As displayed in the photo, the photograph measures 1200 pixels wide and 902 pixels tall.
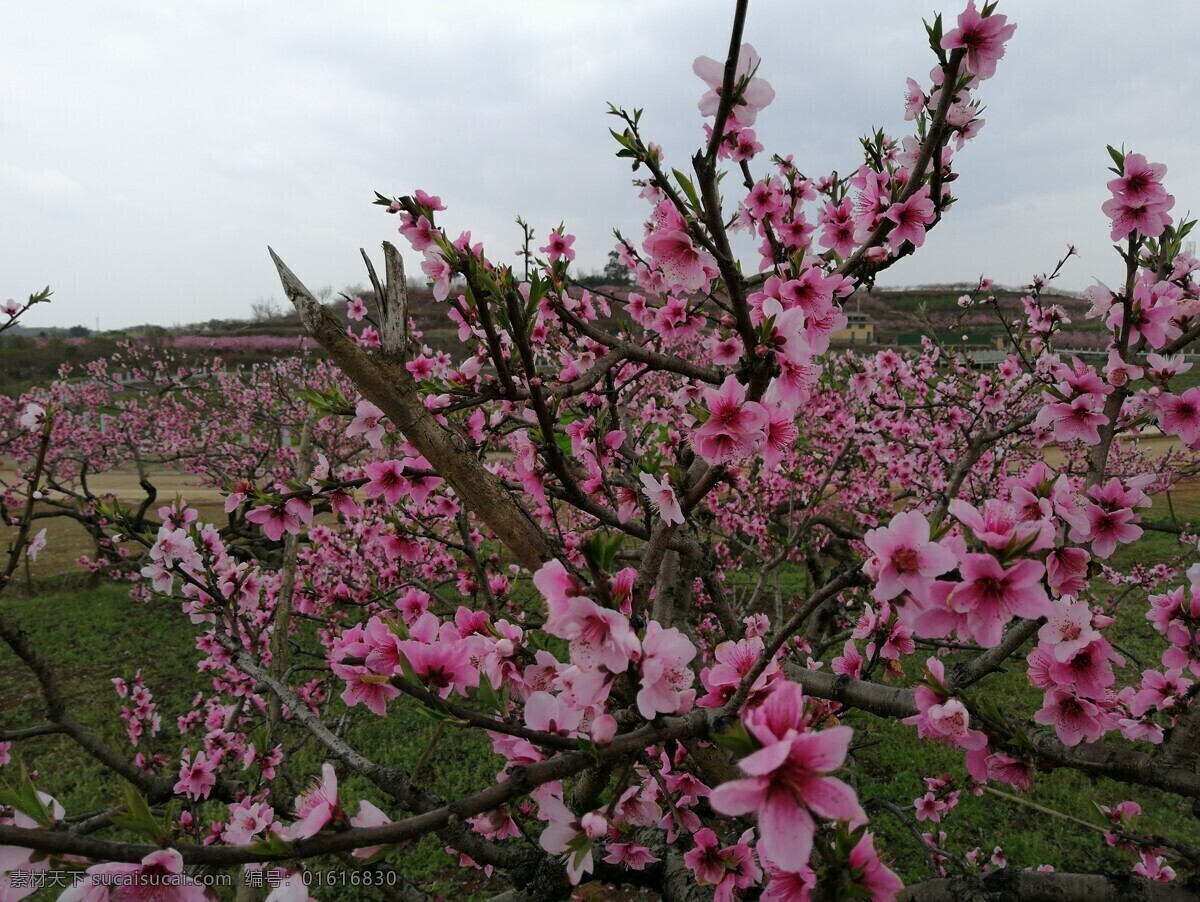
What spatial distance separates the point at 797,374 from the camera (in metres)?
1.44

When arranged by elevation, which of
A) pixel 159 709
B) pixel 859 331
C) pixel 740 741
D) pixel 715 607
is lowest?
pixel 159 709

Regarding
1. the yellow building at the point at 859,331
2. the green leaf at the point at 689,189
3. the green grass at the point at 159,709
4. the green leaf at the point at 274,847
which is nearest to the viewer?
the green leaf at the point at 274,847

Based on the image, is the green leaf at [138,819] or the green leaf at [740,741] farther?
Answer: the green leaf at [138,819]

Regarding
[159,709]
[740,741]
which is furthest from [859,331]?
[740,741]

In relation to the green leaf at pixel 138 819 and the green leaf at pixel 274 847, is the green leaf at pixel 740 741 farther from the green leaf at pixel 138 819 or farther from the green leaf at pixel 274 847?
the green leaf at pixel 138 819

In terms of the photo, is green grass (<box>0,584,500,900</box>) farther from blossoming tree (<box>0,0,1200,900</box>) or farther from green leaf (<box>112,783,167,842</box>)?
green leaf (<box>112,783,167,842</box>)

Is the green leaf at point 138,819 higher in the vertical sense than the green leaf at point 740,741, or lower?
lower

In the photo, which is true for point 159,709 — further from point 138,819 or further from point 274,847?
point 274,847

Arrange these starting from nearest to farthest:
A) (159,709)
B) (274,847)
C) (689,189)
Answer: (274,847) < (689,189) < (159,709)

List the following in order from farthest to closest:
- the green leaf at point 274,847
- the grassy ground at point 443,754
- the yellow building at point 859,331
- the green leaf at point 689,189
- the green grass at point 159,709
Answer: the yellow building at point 859,331
the green grass at point 159,709
the grassy ground at point 443,754
the green leaf at point 689,189
the green leaf at point 274,847

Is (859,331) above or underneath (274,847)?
above

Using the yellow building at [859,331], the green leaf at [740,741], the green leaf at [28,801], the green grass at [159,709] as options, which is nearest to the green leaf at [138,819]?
the green leaf at [28,801]

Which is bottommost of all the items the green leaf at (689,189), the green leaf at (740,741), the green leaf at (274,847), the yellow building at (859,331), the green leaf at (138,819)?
the green leaf at (274,847)

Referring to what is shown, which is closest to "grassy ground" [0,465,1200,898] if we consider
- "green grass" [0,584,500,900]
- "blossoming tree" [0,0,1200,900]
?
"green grass" [0,584,500,900]
